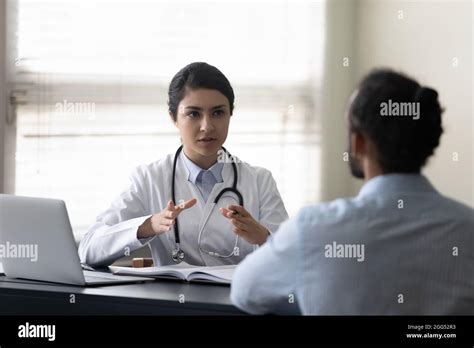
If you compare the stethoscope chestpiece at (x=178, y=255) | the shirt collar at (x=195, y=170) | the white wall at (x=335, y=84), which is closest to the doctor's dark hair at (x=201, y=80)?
the shirt collar at (x=195, y=170)

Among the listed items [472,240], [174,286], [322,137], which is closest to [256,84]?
[322,137]

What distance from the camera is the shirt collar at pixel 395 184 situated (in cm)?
123

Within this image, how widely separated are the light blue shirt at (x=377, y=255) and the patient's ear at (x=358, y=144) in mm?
49

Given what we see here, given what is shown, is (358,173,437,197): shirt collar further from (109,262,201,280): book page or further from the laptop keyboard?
the laptop keyboard

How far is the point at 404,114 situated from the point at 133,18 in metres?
2.11

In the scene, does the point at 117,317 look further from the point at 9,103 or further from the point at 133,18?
the point at 133,18

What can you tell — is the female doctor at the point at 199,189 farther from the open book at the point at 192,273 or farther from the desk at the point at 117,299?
the desk at the point at 117,299

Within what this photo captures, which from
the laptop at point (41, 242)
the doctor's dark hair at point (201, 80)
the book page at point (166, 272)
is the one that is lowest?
the book page at point (166, 272)

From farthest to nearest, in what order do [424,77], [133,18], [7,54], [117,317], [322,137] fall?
1. [322,137]
2. [424,77]
3. [133,18]
4. [7,54]
5. [117,317]

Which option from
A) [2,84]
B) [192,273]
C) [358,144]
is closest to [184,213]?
[192,273]

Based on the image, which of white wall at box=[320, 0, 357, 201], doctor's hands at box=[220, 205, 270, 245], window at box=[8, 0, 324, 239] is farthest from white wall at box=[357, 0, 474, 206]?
doctor's hands at box=[220, 205, 270, 245]

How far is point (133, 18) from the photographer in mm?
3133

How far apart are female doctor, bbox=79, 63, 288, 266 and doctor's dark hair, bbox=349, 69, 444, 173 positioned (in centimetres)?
76

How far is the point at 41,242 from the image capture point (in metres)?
1.58
